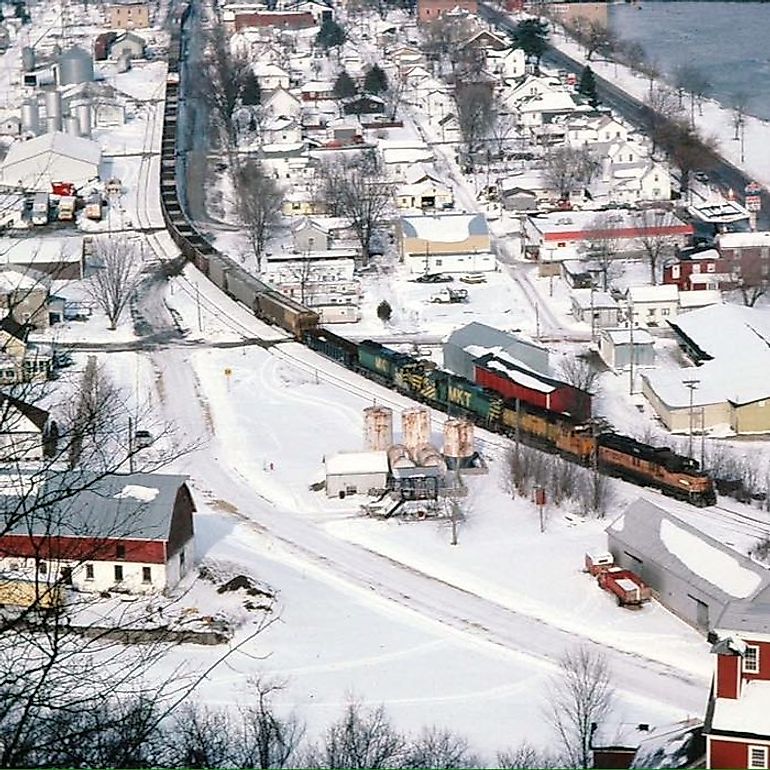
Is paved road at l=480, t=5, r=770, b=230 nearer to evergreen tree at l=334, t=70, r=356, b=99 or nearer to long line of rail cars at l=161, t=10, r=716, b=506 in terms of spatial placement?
evergreen tree at l=334, t=70, r=356, b=99

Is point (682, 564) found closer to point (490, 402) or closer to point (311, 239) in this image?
point (490, 402)

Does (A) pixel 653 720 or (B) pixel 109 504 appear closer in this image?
(A) pixel 653 720

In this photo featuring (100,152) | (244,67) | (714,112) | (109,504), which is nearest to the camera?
(109,504)

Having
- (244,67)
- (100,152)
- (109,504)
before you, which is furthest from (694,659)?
(244,67)

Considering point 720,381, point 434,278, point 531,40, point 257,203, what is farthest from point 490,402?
point 531,40

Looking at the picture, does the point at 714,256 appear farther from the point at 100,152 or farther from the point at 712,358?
the point at 100,152

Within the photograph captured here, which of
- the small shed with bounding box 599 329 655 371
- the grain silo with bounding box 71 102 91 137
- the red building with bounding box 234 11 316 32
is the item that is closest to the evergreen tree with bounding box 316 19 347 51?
the red building with bounding box 234 11 316 32

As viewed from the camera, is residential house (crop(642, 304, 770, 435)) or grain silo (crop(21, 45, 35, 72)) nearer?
residential house (crop(642, 304, 770, 435))
